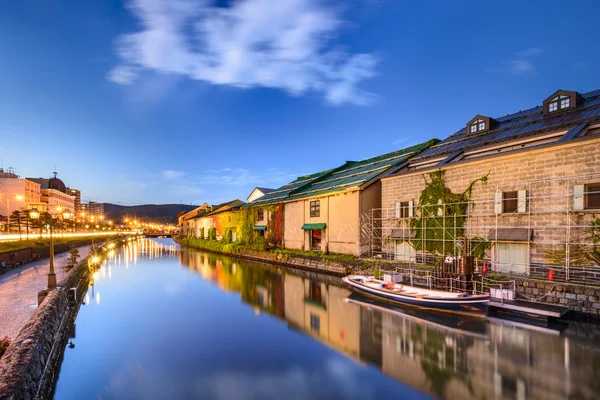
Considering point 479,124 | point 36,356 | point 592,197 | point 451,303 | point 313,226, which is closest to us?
point 36,356

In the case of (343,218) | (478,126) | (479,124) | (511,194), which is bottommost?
(343,218)

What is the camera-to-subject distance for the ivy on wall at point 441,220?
19.1m

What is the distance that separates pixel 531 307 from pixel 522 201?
598 centimetres

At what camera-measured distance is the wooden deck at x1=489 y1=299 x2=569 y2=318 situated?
12.1 meters

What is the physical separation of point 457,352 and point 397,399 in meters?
3.46

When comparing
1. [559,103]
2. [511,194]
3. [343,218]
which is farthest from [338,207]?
[559,103]

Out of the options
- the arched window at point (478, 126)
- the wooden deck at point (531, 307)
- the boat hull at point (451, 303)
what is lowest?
the boat hull at point (451, 303)

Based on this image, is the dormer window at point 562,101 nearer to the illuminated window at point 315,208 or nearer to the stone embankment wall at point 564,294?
the stone embankment wall at point 564,294

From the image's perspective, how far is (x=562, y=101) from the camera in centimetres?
1920

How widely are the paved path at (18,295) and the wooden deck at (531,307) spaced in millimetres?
16292

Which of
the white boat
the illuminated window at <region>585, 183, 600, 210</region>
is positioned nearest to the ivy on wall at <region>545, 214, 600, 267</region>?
the illuminated window at <region>585, 183, 600, 210</region>

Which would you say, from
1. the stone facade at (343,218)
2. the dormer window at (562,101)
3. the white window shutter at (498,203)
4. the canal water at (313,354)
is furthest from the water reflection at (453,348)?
the dormer window at (562,101)

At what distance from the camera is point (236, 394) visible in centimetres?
820

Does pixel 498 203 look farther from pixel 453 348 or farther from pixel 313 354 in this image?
pixel 313 354
